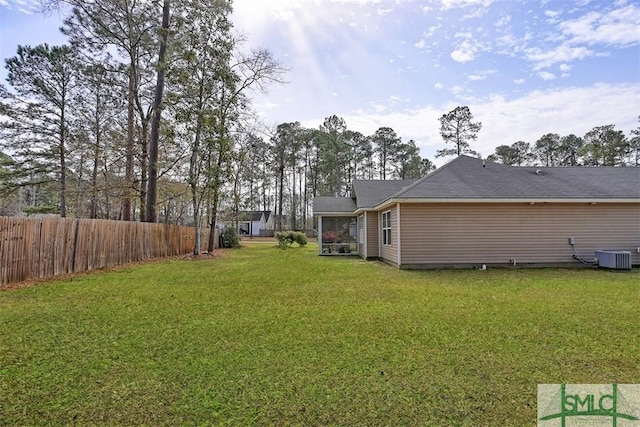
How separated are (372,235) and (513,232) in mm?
5079

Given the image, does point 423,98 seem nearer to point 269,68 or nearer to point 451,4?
point 451,4

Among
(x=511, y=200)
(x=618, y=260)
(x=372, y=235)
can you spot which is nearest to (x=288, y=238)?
(x=372, y=235)

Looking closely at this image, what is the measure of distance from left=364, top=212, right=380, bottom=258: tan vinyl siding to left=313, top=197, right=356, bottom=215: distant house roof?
5.77 feet

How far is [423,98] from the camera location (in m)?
12.3

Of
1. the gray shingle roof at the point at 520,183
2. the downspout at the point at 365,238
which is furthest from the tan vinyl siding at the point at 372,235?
the gray shingle roof at the point at 520,183

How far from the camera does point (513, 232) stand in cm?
995

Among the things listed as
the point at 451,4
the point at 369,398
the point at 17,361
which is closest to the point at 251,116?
the point at 451,4

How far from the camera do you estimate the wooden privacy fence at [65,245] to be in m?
6.66

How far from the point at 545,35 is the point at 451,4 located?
2.95 metres

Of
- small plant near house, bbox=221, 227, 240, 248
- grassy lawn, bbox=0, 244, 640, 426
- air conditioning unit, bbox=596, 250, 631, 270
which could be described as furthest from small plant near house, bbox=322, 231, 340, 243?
air conditioning unit, bbox=596, 250, 631, 270

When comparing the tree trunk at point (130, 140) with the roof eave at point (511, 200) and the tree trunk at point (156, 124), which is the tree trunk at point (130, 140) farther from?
the roof eave at point (511, 200)

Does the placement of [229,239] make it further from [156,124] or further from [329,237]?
[156,124]

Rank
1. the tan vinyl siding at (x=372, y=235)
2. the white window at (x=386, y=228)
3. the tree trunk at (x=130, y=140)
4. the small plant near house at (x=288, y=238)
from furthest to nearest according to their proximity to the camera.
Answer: the small plant near house at (x=288, y=238)
the tree trunk at (x=130, y=140)
the tan vinyl siding at (x=372, y=235)
the white window at (x=386, y=228)

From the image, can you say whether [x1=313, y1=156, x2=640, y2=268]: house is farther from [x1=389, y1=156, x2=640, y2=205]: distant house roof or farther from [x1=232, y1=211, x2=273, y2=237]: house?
[x1=232, y1=211, x2=273, y2=237]: house
